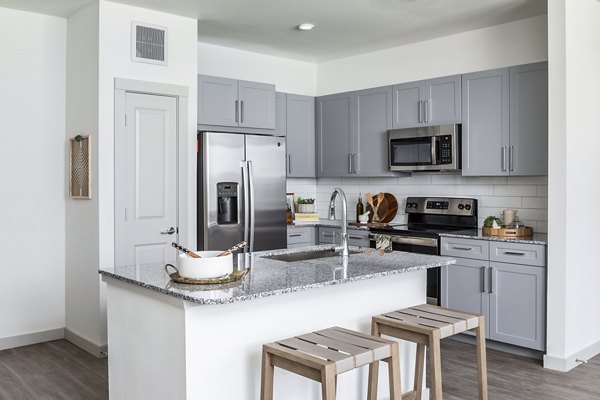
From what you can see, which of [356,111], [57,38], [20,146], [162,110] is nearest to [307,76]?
[356,111]

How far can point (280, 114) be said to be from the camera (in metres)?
5.89

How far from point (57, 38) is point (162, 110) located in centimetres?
105

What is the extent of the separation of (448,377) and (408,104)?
2.54 m

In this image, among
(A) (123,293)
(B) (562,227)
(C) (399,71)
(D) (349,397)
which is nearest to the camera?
(A) (123,293)

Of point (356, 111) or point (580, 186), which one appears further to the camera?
point (356, 111)

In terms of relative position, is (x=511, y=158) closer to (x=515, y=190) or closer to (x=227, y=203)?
(x=515, y=190)

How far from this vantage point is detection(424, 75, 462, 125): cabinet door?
4.94m

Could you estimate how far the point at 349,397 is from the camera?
9.73 ft

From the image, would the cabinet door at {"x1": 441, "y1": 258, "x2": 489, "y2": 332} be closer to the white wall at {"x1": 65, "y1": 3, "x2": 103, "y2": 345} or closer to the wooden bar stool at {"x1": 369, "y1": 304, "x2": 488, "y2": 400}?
the wooden bar stool at {"x1": 369, "y1": 304, "x2": 488, "y2": 400}

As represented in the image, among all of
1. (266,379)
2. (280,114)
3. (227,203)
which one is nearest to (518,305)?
(227,203)

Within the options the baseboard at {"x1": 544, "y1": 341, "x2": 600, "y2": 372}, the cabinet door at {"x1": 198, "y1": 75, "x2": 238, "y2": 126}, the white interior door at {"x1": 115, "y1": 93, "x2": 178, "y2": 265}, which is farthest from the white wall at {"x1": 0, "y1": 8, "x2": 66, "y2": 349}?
the baseboard at {"x1": 544, "y1": 341, "x2": 600, "y2": 372}

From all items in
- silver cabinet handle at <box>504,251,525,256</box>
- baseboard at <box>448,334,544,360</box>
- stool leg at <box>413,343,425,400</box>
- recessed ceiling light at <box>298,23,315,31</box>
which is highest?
recessed ceiling light at <box>298,23,315,31</box>

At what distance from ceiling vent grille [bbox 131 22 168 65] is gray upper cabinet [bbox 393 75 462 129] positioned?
217 centimetres

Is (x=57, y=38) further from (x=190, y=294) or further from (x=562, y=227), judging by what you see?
(x=562, y=227)
